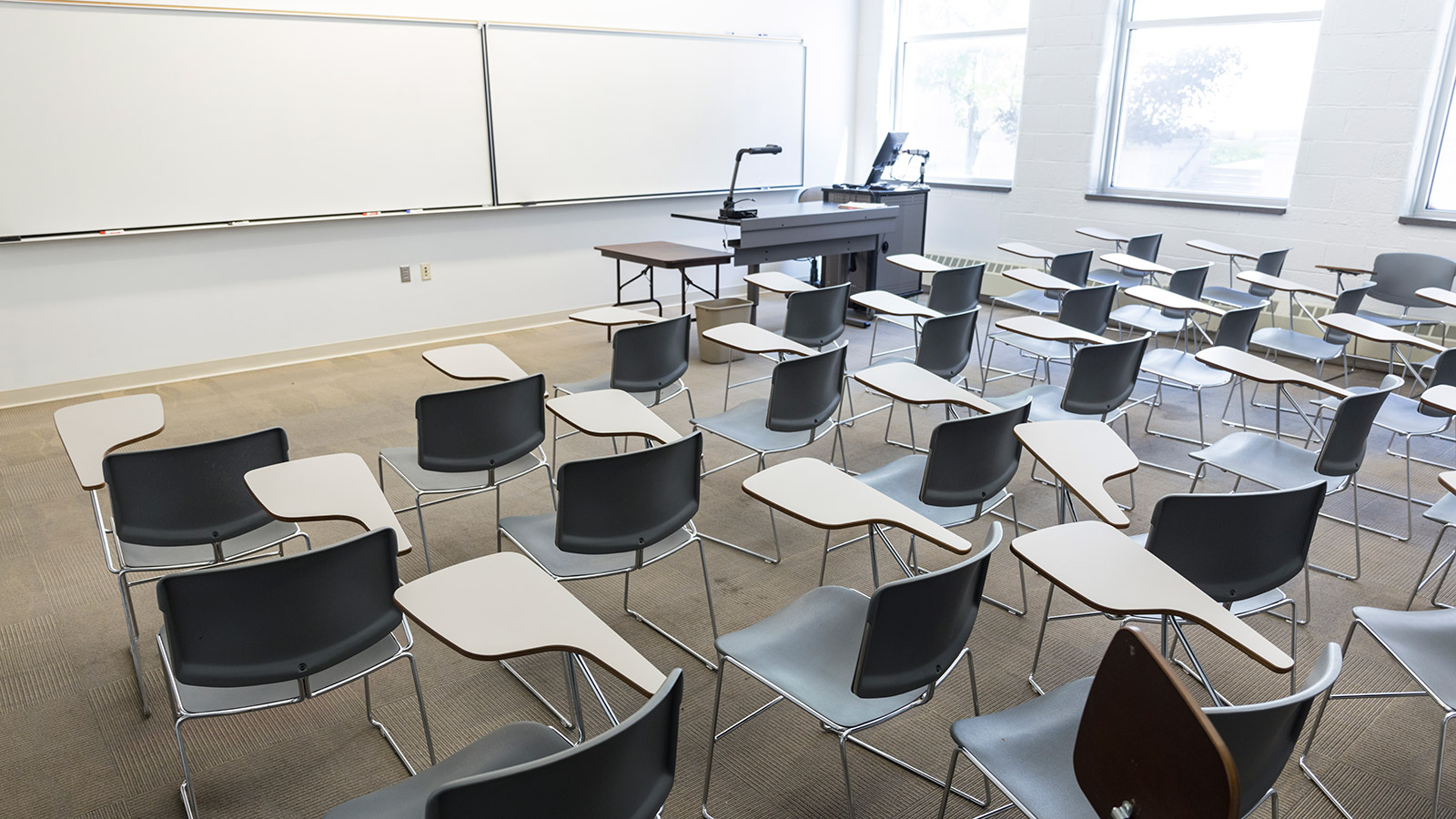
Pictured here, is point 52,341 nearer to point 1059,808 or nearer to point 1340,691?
point 1059,808

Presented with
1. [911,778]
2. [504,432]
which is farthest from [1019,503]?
[504,432]

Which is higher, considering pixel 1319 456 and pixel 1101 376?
pixel 1101 376

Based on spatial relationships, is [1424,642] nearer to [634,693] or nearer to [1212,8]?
[634,693]

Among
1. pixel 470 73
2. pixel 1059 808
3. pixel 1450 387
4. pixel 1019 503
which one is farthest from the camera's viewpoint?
pixel 470 73

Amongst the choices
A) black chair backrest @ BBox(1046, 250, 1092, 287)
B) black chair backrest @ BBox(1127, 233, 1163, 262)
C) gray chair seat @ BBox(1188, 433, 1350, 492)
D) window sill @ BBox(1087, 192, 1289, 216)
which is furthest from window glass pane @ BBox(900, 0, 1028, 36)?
gray chair seat @ BBox(1188, 433, 1350, 492)

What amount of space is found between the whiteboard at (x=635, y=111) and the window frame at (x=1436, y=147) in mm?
4853

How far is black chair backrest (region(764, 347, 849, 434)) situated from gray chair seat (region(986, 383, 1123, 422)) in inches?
26.0

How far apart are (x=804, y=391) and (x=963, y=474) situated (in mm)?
852

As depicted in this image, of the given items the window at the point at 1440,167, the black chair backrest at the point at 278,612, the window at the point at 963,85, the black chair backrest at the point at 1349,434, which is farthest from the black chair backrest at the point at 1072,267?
the black chair backrest at the point at 278,612

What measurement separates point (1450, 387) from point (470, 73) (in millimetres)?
6001

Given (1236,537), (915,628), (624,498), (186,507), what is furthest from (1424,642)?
(186,507)

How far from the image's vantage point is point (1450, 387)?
11.7ft

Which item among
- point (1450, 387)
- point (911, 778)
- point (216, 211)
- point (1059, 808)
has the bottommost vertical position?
point (911, 778)

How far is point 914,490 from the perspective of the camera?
3.11 m
